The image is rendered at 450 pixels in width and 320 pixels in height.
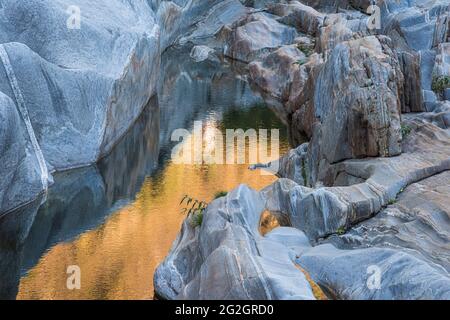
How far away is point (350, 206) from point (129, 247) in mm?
5924

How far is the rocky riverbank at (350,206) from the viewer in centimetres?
1167

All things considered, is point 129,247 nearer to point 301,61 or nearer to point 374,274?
point 374,274

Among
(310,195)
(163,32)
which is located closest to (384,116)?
(310,195)

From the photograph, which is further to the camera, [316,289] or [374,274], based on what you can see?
[316,289]

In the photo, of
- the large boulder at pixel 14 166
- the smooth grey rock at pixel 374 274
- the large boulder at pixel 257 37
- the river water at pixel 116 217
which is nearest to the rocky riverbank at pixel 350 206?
the smooth grey rock at pixel 374 274

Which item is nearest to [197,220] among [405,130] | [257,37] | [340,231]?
[340,231]

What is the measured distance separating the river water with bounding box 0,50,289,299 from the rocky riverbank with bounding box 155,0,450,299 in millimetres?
1562

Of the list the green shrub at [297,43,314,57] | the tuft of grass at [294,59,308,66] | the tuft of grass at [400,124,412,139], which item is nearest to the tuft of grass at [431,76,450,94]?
the tuft of grass at [400,124,412,139]

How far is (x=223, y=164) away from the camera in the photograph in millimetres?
25125

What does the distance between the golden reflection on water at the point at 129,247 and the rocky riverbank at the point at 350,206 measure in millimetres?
1111

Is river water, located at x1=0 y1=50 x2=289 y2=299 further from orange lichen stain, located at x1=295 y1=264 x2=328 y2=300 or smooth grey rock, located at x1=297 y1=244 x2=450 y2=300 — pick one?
smooth grey rock, located at x1=297 y1=244 x2=450 y2=300

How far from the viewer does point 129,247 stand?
1723 cm

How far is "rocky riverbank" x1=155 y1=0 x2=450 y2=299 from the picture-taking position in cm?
1167
